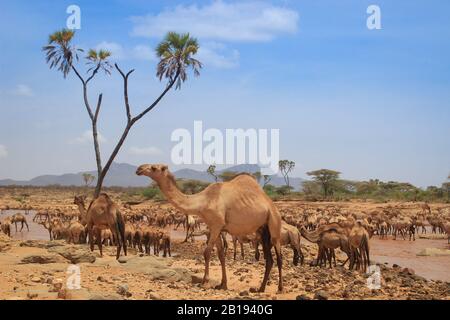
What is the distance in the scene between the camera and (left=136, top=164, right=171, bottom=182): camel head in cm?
1002

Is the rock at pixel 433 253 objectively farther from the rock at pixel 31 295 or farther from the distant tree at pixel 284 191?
the distant tree at pixel 284 191

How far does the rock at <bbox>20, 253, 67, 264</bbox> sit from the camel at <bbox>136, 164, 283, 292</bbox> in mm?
3331

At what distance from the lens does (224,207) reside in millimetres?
10102

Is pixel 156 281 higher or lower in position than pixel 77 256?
lower

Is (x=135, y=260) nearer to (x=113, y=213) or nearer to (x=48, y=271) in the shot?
(x=48, y=271)

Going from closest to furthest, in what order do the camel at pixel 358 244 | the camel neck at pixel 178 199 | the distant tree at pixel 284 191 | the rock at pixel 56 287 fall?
the rock at pixel 56 287
the camel neck at pixel 178 199
the camel at pixel 358 244
the distant tree at pixel 284 191

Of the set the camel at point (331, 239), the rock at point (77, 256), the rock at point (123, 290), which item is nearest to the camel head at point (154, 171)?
the rock at point (123, 290)

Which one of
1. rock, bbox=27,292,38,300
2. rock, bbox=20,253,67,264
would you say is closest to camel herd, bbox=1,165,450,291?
rock, bbox=20,253,67,264

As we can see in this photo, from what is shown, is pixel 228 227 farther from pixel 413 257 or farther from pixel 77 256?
pixel 413 257

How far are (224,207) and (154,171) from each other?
5.22 feet

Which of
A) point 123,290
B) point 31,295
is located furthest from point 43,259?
point 31,295

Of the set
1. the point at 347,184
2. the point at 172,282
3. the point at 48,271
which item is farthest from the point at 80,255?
the point at 347,184

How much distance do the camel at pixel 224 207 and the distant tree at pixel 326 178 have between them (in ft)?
220

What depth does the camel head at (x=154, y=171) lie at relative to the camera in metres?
10.0
